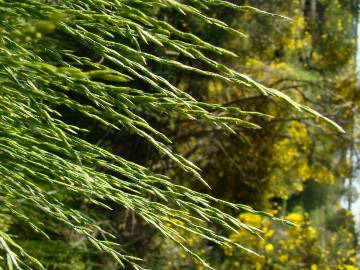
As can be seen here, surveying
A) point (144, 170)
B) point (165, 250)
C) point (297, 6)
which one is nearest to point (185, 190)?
point (144, 170)

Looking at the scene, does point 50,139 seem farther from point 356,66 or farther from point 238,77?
point 356,66

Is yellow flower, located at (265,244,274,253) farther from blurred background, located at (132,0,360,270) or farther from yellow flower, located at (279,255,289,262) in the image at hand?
yellow flower, located at (279,255,289,262)

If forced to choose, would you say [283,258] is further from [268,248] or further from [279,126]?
[279,126]

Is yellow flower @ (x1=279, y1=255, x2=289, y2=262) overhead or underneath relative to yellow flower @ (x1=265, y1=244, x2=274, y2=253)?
underneath

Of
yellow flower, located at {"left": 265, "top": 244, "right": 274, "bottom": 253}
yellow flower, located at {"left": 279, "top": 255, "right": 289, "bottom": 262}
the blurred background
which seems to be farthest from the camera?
yellow flower, located at {"left": 279, "top": 255, "right": 289, "bottom": 262}

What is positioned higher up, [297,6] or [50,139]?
[297,6]

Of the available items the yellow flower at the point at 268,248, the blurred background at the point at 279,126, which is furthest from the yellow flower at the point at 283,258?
the yellow flower at the point at 268,248

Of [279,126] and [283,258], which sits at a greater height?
[279,126]

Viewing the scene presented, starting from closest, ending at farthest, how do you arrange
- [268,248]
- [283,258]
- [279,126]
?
[279,126], [268,248], [283,258]

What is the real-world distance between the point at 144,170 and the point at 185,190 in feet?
0.24

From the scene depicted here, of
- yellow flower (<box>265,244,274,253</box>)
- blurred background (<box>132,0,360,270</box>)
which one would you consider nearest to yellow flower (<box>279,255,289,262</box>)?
blurred background (<box>132,0,360,270</box>)

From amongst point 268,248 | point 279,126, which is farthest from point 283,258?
point 279,126

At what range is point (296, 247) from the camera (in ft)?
15.8

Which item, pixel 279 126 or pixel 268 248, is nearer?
pixel 279 126
